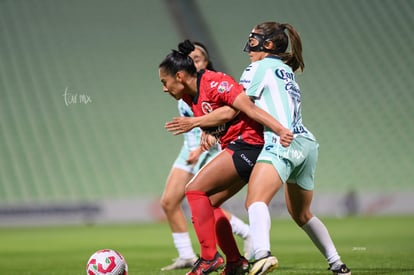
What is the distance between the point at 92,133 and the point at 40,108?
156 centimetres

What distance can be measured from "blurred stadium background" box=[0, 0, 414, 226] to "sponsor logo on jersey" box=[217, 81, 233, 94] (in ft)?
34.2

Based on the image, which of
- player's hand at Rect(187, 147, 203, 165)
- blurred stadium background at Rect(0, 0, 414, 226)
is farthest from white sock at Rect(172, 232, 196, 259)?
blurred stadium background at Rect(0, 0, 414, 226)

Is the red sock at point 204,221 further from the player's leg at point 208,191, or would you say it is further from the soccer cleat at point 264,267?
the soccer cleat at point 264,267

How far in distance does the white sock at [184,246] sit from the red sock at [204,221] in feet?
5.99

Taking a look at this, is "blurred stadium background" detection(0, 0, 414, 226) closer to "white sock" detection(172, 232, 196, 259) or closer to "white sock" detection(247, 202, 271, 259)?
"white sock" detection(172, 232, 196, 259)

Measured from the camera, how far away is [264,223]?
506cm

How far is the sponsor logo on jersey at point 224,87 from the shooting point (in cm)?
535

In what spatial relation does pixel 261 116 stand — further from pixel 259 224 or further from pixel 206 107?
pixel 259 224

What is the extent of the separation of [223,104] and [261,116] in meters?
0.41

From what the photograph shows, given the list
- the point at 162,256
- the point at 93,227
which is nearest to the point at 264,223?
the point at 162,256

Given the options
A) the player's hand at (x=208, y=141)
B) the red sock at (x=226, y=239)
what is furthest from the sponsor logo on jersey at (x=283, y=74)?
the red sock at (x=226, y=239)

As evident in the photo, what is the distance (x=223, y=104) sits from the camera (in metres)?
5.50

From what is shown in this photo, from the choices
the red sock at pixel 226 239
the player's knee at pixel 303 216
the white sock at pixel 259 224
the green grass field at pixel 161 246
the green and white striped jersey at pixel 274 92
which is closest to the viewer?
the white sock at pixel 259 224

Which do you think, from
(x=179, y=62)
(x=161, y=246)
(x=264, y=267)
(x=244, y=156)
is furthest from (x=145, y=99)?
(x=264, y=267)
